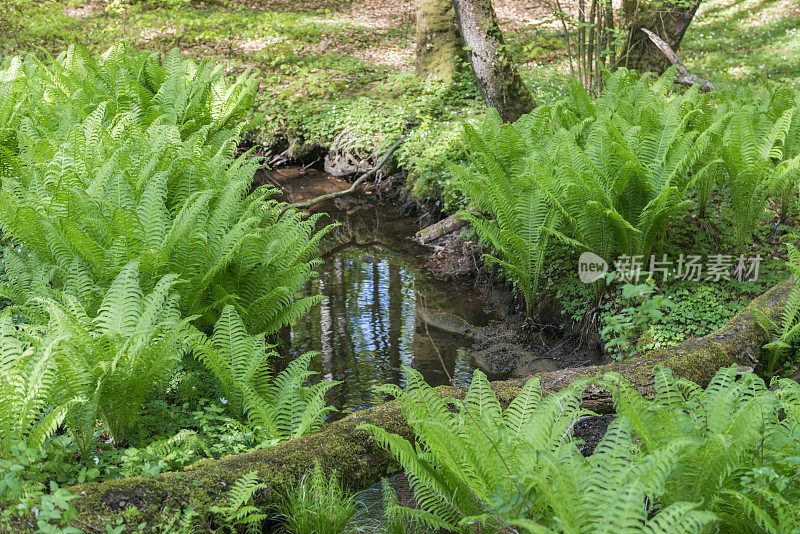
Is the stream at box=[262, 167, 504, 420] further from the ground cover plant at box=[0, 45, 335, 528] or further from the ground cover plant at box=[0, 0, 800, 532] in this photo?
the ground cover plant at box=[0, 45, 335, 528]

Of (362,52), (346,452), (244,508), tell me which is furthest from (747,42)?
(244,508)

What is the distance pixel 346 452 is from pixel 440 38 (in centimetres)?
815

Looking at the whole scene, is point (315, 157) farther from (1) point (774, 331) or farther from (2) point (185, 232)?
(1) point (774, 331)

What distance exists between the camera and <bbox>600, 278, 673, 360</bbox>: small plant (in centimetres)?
359

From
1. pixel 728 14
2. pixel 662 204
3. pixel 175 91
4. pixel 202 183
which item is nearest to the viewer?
pixel 662 204

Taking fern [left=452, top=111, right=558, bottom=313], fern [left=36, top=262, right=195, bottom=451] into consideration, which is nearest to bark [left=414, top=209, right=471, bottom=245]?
fern [left=452, top=111, right=558, bottom=313]

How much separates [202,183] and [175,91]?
239 centimetres

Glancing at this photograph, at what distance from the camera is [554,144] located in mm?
5078

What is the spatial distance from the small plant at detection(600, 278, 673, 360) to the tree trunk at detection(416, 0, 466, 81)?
6076mm

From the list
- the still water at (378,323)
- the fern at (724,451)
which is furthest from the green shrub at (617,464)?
the still water at (378,323)

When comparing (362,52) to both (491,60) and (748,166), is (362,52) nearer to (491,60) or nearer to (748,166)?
(491,60)

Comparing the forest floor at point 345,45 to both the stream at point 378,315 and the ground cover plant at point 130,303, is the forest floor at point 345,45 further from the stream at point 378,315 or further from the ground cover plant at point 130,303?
the ground cover plant at point 130,303

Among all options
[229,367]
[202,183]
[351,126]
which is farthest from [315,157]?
[229,367]

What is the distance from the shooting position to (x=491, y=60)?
272 inches
